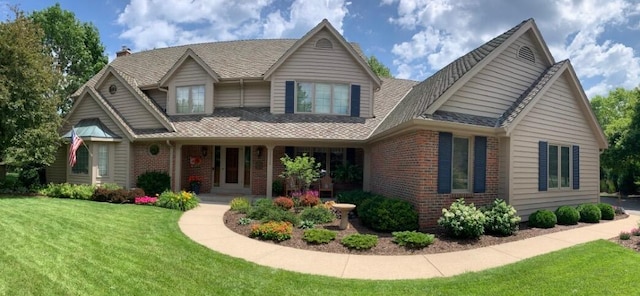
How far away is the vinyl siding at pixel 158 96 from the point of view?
56.6 ft

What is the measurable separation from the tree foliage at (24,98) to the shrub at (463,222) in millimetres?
15576

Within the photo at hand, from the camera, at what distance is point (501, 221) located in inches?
330

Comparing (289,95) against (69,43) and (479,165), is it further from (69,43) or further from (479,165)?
(69,43)

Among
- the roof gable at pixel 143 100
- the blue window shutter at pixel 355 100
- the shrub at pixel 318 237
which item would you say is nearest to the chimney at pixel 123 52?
the roof gable at pixel 143 100

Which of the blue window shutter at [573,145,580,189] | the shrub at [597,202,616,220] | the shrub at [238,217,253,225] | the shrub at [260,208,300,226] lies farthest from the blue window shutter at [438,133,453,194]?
the shrub at [597,202,616,220]

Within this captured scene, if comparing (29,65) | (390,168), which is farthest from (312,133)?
(29,65)

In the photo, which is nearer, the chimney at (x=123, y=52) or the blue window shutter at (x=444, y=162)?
the blue window shutter at (x=444, y=162)

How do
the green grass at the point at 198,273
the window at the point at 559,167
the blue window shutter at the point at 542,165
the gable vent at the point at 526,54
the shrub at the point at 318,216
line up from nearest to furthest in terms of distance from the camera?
the green grass at the point at 198,273
the shrub at the point at 318,216
the blue window shutter at the point at 542,165
the window at the point at 559,167
the gable vent at the point at 526,54

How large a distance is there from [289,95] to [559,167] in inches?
423

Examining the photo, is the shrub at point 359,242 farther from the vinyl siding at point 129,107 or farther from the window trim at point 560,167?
the vinyl siding at point 129,107

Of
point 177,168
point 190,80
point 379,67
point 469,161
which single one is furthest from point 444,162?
point 379,67

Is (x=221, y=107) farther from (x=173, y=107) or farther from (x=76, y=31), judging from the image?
(x=76, y=31)

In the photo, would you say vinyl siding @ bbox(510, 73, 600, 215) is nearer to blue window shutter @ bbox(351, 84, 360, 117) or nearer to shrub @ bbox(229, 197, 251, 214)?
blue window shutter @ bbox(351, 84, 360, 117)

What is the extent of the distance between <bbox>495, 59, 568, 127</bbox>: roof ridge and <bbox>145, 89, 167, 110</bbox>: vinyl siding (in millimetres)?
15202
